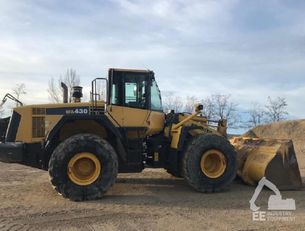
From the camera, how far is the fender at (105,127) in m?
11.7

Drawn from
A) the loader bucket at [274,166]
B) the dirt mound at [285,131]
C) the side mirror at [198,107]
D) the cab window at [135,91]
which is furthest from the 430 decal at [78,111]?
the dirt mound at [285,131]

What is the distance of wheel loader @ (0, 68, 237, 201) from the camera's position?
11328mm

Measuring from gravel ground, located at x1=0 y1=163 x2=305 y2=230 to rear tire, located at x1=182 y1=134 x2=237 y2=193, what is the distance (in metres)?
0.27

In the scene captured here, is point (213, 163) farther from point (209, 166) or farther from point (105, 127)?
point (105, 127)

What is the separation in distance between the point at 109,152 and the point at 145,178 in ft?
12.1

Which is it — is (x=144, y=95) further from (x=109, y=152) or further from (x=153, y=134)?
(x=109, y=152)

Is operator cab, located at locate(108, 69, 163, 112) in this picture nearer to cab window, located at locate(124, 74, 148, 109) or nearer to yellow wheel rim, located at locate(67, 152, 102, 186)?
cab window, located at locate(124, 74, 148, 109)

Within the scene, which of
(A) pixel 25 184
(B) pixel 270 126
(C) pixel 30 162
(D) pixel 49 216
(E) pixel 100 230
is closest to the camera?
Result: (E) pixel 100 230

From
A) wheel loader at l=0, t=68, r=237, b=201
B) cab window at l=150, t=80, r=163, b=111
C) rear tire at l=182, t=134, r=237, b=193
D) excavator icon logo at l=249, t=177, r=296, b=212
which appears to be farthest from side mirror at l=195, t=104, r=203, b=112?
excavator icon logo at l=249, t=177, r=296, b=212

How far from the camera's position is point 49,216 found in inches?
377

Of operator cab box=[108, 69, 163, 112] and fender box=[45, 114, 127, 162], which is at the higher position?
operator cab box=[108, 69, 163, 112]

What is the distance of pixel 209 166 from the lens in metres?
12.6

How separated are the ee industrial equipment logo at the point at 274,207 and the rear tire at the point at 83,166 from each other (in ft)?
10.9

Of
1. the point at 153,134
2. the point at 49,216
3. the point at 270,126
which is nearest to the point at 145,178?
the point at 153,134
